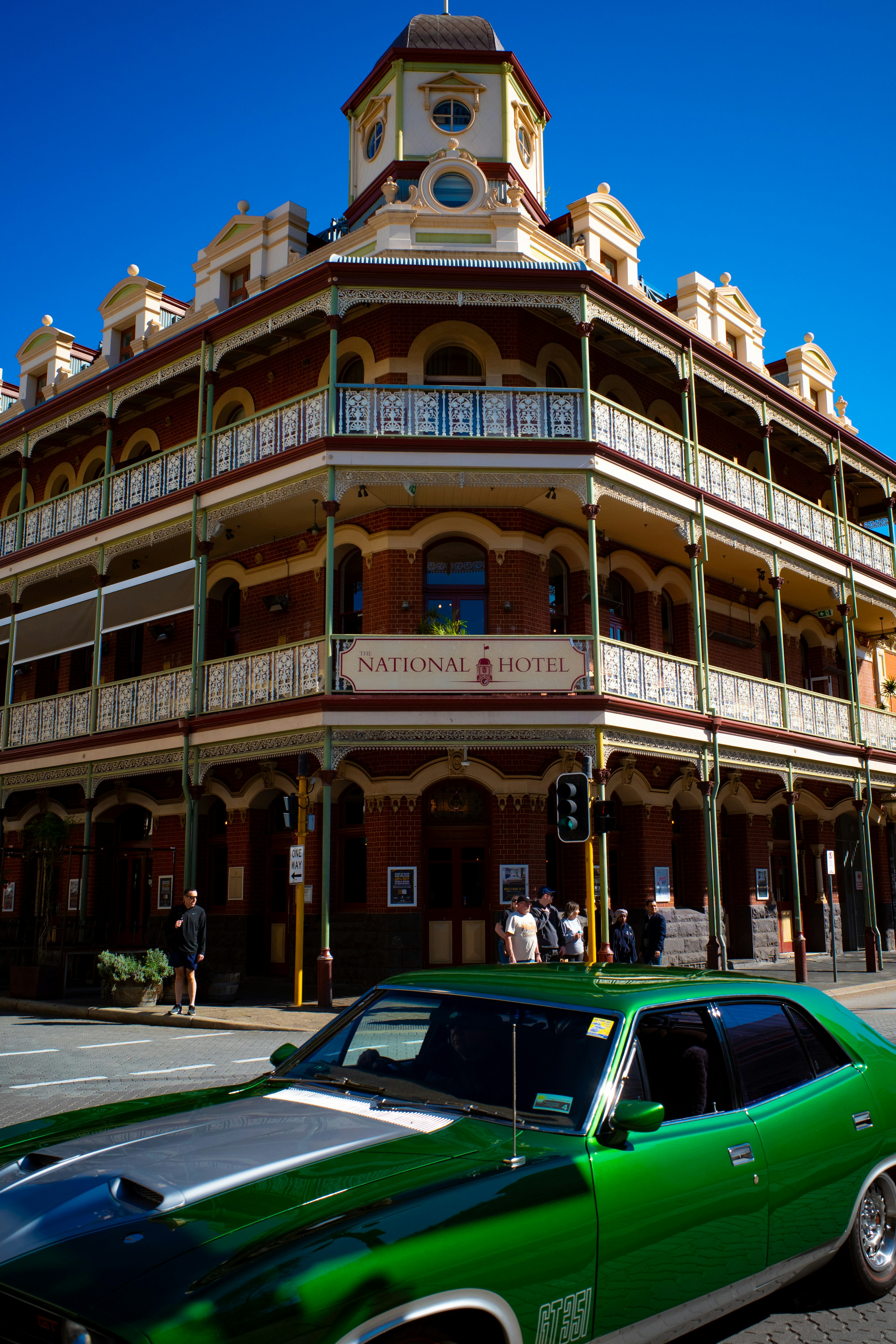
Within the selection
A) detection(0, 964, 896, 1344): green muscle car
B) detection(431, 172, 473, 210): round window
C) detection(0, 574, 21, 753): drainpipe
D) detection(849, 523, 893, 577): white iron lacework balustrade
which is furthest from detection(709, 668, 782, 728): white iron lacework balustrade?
detection(0, 964, 896, 1344): green muscle car

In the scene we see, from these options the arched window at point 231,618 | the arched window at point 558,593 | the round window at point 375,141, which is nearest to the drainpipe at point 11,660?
the arched window at point 231,618

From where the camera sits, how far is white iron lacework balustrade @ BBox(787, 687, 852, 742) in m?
20.5

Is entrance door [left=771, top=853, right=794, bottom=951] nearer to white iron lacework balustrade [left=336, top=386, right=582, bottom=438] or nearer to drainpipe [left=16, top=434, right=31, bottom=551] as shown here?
white iron lacework balustrade [left=336, top=386, right=582, bottom=438]

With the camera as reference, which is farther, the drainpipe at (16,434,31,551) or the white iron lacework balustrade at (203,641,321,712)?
the drainpipe at (16,434,31,551)

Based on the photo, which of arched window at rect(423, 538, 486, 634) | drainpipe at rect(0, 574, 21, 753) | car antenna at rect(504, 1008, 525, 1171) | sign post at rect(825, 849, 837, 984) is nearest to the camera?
car antenna at rect(504, 1008, 525, 1171)

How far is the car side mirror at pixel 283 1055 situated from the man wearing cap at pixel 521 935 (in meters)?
8.31

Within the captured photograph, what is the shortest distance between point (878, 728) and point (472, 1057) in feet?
70.7

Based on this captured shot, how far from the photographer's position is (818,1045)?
14.5ft

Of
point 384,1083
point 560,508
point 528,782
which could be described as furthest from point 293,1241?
point 560,508

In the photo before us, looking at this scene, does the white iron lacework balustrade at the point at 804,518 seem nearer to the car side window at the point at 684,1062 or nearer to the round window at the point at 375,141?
the round window at the point at 375,141

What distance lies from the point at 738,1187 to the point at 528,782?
14010mm

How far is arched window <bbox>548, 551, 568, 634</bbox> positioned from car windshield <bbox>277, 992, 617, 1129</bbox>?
48.4 ft

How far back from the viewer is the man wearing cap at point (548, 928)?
14484 mm

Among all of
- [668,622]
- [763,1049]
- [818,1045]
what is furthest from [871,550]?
[763,1049]
